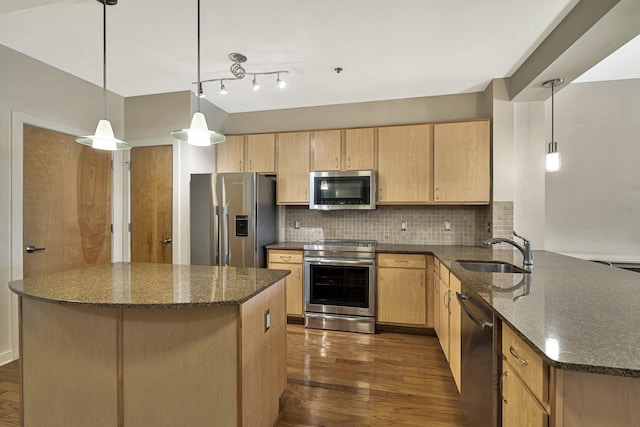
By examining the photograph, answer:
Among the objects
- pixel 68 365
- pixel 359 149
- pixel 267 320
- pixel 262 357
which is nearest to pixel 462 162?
pixel 359 149

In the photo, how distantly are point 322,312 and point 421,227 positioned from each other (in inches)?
62.3

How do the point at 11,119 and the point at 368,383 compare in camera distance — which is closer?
the point at 368,383

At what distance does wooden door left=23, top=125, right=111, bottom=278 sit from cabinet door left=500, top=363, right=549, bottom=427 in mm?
3712

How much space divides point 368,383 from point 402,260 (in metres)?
1.31

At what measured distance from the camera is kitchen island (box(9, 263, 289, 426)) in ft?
4.57

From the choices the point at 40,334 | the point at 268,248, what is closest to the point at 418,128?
the point at 268,248

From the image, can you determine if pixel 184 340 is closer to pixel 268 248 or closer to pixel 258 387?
pixel 258 387

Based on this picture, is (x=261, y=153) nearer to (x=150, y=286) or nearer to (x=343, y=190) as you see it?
(x=343, y=190)

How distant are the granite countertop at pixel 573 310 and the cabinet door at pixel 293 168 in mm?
1999

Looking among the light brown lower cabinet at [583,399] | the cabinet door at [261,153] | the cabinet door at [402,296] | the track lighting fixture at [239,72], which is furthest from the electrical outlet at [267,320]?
the cabinet door at [261,153]

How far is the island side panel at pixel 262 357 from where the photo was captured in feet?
4.70

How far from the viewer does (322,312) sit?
3.35 m

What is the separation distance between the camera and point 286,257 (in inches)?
136

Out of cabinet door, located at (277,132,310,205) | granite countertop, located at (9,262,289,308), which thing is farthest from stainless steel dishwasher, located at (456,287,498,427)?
cabinet door, located at (277,132,310,205)
